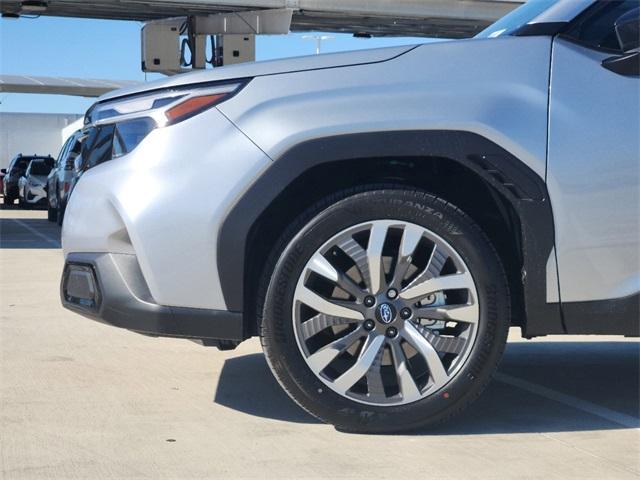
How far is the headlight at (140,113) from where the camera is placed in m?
3.76

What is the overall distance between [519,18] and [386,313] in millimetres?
1401

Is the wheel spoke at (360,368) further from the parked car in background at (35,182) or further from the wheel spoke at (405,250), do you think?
the parked car in background at (35,182)

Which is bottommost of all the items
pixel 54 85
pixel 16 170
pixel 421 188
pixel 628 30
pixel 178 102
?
pixel 421 188

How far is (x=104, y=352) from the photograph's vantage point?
5562mm

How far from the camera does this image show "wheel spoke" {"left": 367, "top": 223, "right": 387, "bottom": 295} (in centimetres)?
373

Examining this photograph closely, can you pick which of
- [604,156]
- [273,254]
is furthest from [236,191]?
[604,156]

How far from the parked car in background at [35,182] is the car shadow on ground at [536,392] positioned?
84.5 ft

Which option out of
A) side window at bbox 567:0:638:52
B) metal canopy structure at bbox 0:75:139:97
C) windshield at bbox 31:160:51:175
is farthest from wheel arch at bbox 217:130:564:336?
metal canopy structure at bbox 0:75:139:97

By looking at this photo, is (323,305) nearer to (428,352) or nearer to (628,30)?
(428,352)

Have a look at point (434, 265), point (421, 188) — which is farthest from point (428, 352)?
point (421, 188)

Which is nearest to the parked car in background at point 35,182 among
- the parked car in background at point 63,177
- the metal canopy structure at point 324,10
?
the metal canopy structure at point 324,10

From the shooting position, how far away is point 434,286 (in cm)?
373

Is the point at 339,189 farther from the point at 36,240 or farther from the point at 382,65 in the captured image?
the point at 36,240

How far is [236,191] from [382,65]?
2.28 feet
